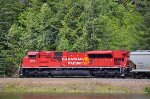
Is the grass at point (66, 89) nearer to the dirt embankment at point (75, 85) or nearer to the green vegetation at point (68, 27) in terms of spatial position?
the dirt embankment at point (75, 85)

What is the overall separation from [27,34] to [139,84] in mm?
25045

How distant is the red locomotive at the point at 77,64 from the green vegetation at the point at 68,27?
484cm

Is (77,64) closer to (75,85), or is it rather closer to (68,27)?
(75,85)

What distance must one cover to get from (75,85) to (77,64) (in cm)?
775

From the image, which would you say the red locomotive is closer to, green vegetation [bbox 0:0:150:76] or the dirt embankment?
green vegetation [bbox 0:0:150:76]

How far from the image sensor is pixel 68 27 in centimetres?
6066

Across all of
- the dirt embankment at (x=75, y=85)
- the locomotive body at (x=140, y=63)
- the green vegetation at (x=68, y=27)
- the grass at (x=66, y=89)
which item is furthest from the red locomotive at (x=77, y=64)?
the grass at (x=66, y=89)

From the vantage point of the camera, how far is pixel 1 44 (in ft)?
178

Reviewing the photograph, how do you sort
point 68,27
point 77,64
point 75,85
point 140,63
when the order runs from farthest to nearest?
1. point 68,27
2. point 77,64
3. point 140,63
4. point 75,85

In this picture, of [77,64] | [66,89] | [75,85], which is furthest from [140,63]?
[66,89]

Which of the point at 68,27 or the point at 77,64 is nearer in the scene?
the point at 77,64

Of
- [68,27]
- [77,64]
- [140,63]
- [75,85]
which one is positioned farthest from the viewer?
[68,27]

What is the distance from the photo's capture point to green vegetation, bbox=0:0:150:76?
180ft

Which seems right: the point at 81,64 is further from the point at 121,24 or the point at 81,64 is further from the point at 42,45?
the point at 121,24
